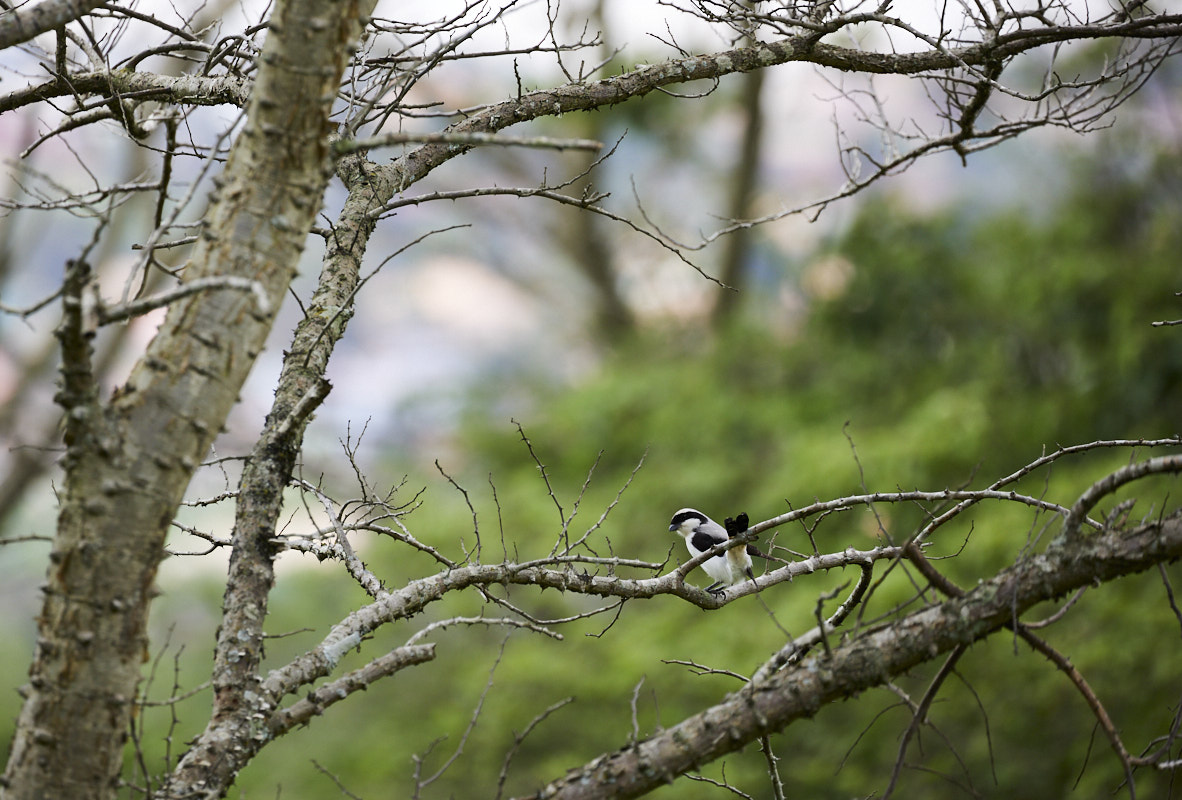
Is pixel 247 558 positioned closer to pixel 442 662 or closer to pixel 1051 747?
pixel 1051 747

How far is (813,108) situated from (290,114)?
36.5ft

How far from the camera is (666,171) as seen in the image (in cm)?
1323

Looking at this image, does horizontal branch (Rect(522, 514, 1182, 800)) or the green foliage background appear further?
the green foliage background

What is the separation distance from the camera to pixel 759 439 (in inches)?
330

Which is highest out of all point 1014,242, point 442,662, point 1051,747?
point 1014,242

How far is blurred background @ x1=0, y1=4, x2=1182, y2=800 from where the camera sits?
602 cm

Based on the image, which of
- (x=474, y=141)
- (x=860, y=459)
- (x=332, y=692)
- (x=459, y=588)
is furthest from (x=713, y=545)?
(x=860, y=459)

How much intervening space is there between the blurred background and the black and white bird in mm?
934

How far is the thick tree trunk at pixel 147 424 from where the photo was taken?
66.0 inches

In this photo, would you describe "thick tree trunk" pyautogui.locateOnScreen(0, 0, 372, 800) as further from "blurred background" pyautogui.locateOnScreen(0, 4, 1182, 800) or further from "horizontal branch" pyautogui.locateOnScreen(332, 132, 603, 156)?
"blurred background" pyautogui.locateOnScreen(0, 4, 1182, 800)

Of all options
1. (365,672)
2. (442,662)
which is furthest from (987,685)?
(365,672)

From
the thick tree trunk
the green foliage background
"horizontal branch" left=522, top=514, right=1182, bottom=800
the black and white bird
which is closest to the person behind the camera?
the thick tree trunk

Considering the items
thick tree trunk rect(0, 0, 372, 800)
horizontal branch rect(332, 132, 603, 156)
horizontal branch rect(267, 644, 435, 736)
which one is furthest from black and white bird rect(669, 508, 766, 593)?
thick tree trunk rect(0, 0, 372, 800)

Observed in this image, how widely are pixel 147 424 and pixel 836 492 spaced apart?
18.0 feet
